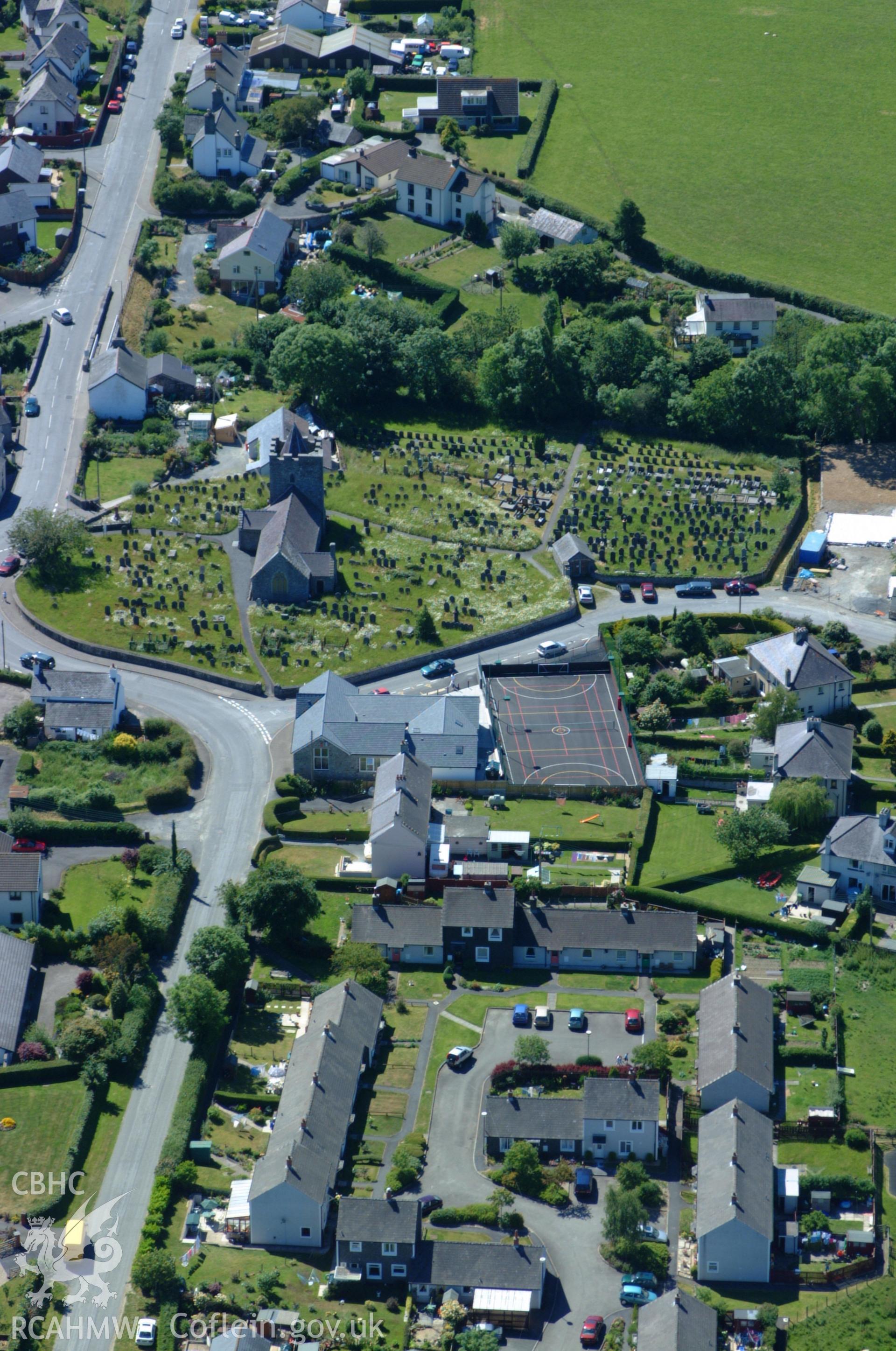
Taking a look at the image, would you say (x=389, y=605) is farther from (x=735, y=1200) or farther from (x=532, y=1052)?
(x=735, y=1200)

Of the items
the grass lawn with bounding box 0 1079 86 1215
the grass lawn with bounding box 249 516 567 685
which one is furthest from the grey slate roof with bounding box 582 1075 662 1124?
the grass lawn with bounding box 249 516 567 685

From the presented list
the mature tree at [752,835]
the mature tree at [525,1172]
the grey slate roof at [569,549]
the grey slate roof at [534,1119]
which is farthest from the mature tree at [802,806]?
the mature tree at [525,1172]

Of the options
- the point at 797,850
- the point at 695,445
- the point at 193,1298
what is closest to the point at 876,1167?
the point at 797,850

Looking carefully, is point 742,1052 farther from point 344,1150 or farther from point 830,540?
point 830,540

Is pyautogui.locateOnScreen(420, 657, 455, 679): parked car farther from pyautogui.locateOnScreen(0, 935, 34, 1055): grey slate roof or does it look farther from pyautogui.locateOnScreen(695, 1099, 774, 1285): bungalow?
pyautogui.locateOnScreen(695, 1099, 774, 1285): bungalow

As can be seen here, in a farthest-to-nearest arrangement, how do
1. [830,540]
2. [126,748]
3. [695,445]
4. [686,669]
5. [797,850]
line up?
[695,445] → [830,540] → [686,669] → [126,748] → [797,850]

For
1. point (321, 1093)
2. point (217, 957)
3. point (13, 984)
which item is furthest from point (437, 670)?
point (321, 1093)

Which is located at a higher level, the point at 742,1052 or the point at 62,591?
the point at 742,1052
